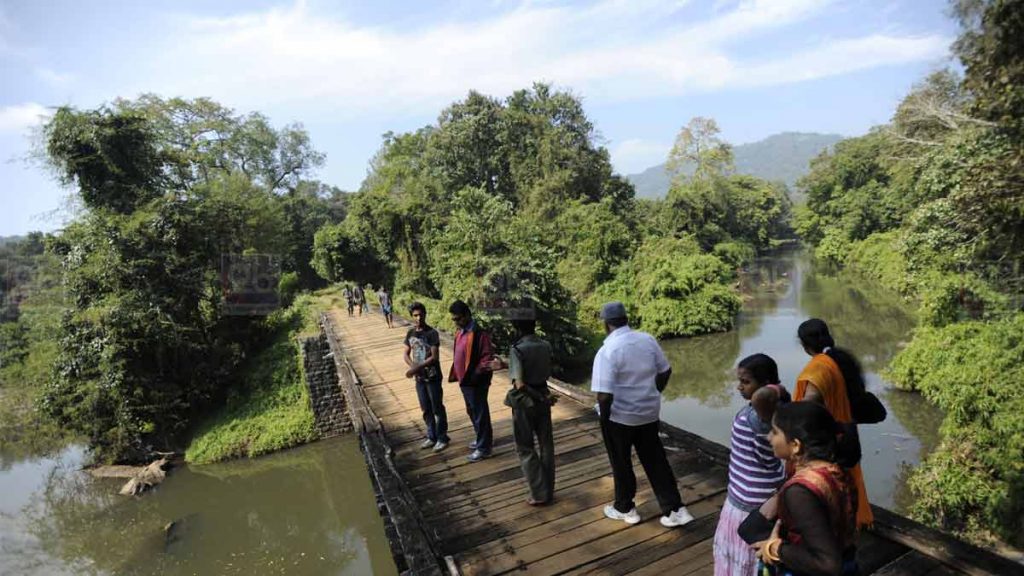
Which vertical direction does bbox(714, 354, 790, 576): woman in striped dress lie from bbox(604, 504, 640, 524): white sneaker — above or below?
above

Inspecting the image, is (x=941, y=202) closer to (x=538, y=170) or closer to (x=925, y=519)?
(x=925, y=519)

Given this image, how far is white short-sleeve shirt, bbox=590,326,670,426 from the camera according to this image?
11.1 feet

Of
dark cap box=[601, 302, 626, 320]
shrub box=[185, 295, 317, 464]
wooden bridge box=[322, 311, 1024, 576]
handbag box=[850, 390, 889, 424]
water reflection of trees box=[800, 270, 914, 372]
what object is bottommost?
water reflection of trees box=[800, 270, 914, 372]

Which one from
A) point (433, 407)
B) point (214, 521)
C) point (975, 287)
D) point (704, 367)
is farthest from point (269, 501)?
point (975, 287)

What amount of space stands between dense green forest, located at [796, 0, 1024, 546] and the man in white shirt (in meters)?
6.17

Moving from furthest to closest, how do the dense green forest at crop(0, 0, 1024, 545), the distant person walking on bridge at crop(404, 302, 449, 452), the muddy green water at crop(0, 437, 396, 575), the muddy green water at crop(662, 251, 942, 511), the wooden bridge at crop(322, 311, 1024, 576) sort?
the muddy green water at crop(0, 437, 396, 575)
the muddy green water at crop(662, 251, 942, 511)
the dense green forest at crop(0, 0, 1024, 545)
the distant person walking on bridge at crop(404, 302, 449, 452)
the wooden bridge at crop(322, 311, 1024, 576)


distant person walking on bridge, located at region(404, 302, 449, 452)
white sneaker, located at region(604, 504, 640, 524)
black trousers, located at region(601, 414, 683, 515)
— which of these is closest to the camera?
black trousers, located at region(601, 414, 683, 515)

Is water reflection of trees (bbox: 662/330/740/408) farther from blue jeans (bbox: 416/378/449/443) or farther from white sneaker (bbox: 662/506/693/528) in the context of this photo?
white sneaker (bbox: 662/506/693/528)

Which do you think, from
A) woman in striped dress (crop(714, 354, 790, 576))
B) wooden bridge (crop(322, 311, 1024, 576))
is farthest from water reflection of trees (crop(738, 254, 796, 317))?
woman in striped dress (crop(714, 354, 790, 576))

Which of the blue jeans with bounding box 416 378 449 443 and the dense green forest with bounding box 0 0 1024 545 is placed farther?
the dense green forest with bounding box 0 0 1024 545

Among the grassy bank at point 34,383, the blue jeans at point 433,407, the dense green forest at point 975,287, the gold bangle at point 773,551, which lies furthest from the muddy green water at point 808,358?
the grassy bank at point 34,383

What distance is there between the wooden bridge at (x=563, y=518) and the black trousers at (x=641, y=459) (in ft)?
0.80

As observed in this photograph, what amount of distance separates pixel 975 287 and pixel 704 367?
24.0 ft

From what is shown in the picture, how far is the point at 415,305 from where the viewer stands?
534 cm
